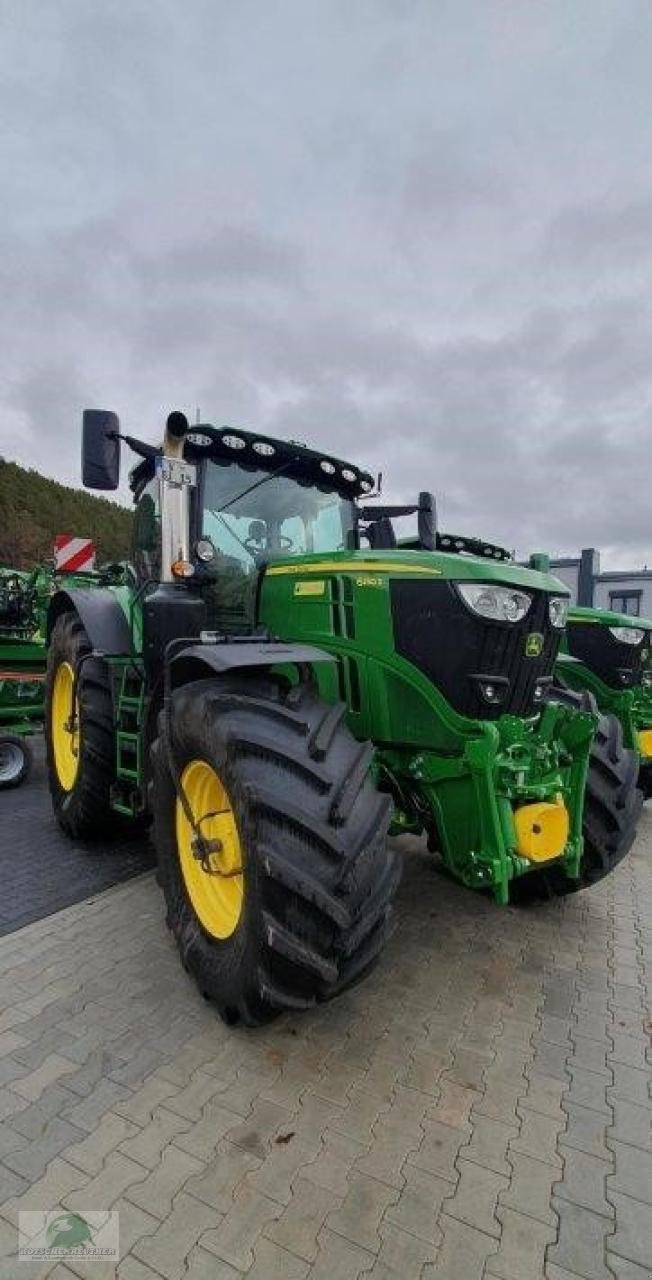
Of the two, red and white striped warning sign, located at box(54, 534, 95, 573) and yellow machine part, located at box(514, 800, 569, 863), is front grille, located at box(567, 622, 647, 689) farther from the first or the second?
red and white striped warning sign, located at box(54, 534, 95, 573)

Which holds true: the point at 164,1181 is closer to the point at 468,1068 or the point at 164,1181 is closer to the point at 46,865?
the point at 468,1068

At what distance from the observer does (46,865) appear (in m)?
3.95

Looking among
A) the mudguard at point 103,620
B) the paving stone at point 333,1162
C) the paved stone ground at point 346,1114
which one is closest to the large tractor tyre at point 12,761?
the mudguard at point 103,620

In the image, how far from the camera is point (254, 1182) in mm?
1793

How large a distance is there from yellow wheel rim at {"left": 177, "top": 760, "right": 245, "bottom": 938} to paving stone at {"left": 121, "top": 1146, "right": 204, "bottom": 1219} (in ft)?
2.43

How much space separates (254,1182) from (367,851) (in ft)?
3.10

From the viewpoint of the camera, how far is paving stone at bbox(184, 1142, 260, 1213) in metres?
1.75

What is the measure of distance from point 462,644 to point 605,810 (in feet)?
4.16

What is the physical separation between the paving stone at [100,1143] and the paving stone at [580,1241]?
4.06 feet

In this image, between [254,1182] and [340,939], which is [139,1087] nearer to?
[254,1182]

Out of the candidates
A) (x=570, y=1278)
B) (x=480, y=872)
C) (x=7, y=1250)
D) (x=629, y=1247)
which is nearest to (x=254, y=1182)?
(x=7, y=1250)

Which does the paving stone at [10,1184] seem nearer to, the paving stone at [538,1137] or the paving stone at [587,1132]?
the paving stone at [538,1137]

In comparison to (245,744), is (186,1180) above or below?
below

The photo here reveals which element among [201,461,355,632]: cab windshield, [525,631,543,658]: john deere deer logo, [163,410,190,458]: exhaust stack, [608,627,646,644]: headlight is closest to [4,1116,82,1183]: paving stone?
[201,461,355,632]: cab windshield
